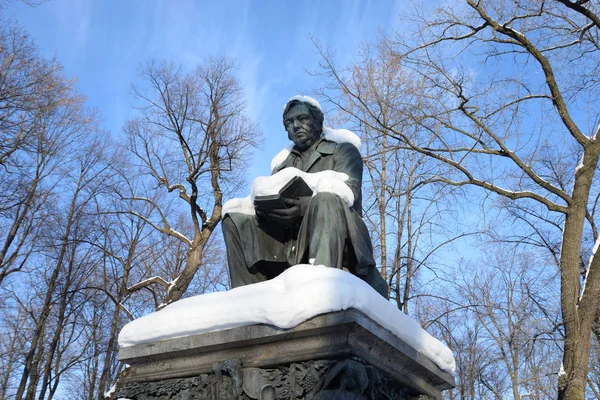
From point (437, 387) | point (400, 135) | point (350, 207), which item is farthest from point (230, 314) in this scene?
point (400, 135)

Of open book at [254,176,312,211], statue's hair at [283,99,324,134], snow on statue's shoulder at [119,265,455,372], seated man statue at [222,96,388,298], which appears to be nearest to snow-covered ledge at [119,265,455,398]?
snow on statue's shoulder at [119,265,455,372]

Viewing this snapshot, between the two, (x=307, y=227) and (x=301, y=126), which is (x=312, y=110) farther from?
(x=307, y=227)

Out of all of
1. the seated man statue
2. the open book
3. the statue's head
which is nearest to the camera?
the seated man statue

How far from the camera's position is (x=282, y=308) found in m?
2.87

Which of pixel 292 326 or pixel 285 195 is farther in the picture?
pixel 285 195

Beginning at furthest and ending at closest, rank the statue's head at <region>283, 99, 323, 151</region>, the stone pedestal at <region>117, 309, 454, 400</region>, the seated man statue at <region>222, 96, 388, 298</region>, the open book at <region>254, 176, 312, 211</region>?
the statue's head at <region>283, 99, 323, 151</region> → the open book at <region>254, 176, 312, 211</region> → the seated man statue at <region>222, 96, 388, 298</region> → the stone pedestal at <region>117, 309, 454, 400</region>

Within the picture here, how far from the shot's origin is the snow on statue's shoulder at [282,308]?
2.81 meters

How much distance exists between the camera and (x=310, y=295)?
2820 mm

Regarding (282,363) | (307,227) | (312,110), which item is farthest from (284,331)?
(312,110)

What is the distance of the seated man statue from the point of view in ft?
11.8

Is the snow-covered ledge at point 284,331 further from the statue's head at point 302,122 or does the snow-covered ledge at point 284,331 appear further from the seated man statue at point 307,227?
the statue's head at point 302,122

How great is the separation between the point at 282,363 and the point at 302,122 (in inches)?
83.7

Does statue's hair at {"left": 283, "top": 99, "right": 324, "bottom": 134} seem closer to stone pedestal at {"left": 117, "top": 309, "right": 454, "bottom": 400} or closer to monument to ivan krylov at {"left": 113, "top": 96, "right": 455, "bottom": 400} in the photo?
monument to ivan krylov at {"left": 113, "top": 96, "right": 455, "bottom": 400}

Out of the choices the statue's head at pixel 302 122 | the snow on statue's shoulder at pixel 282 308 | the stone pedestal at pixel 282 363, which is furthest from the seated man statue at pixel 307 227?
the stone pedestal at pixel 282 363
